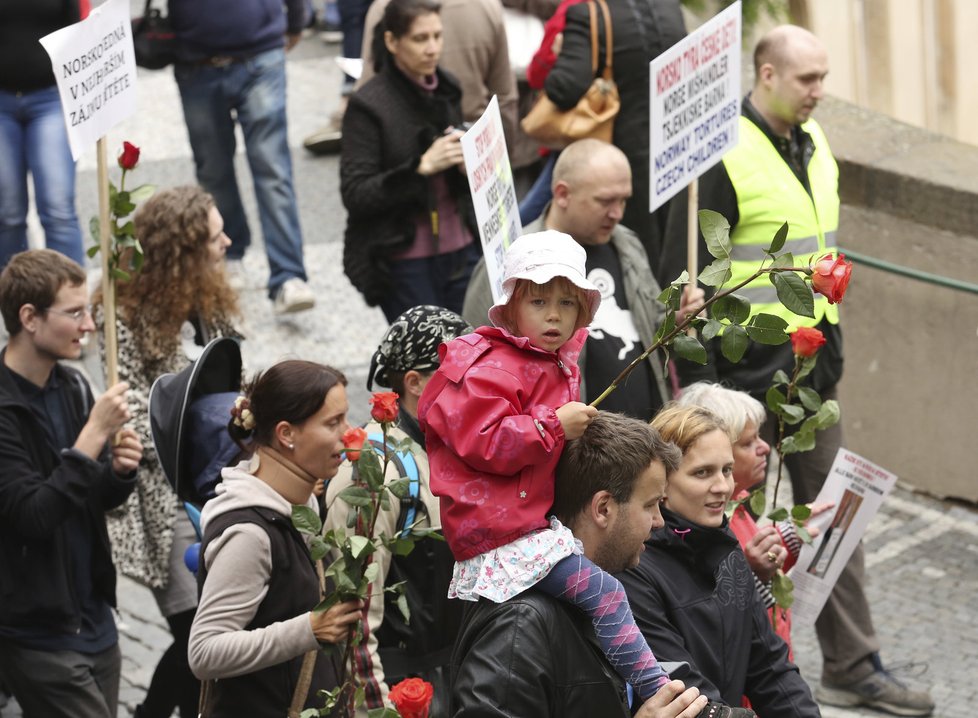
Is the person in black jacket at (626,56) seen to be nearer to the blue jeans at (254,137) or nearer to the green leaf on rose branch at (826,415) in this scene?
the blue jeans at (254,137)

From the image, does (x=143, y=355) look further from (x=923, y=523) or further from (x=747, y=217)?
(x=923, y=523)

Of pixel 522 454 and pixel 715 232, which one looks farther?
pixel 715 232

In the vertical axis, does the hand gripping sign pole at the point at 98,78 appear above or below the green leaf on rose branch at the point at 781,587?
above

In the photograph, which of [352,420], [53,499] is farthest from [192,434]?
[352,420]

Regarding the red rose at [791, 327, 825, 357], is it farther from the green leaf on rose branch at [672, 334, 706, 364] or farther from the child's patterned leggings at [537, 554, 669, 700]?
the child's patterned leggings at [537, 554, 669, 700]

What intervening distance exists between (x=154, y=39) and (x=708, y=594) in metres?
5.82

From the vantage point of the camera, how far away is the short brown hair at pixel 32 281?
16.5 feet

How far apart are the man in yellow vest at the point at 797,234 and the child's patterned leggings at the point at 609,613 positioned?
9.20 ft

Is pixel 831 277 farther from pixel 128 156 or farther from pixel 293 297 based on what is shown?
pixel 293 297

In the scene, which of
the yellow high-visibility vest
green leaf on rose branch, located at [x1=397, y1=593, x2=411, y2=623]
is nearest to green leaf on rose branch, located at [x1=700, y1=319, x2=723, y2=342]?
green leaf on rose branch, located at [x1=397, y1=593, x2=411, y2=623]

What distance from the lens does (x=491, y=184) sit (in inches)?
180

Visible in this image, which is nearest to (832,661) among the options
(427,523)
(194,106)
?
(427,523)

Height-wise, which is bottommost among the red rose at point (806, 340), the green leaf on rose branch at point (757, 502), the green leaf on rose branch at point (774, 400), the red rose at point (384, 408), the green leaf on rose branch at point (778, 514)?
the green leaf on rose branch at point (757, 502)

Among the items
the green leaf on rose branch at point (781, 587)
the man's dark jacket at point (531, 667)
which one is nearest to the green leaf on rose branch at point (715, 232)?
the man's dark jacket at point (531, 667)
